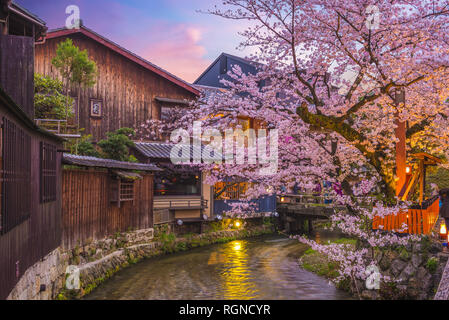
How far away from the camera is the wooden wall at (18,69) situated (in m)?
11.3

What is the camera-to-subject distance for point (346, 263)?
13445 mm

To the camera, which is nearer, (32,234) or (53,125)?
(32,234)

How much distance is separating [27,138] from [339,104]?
10.6m

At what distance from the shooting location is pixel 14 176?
307 inches

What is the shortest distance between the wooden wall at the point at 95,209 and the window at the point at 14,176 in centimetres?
455

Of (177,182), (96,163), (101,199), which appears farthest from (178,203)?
(96,163)

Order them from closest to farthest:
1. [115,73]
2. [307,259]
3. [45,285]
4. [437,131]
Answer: [45,285] → [437,131] → [307,259] → [115,73]

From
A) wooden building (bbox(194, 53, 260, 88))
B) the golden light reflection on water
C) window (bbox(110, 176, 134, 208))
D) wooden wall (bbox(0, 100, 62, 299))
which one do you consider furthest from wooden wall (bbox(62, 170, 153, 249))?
wooden building (bbox(194, 53, 260, 88))

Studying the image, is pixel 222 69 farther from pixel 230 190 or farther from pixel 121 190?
pixel 121 190

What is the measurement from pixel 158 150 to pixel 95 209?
29.8ft

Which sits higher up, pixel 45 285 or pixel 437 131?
pixel 437 131

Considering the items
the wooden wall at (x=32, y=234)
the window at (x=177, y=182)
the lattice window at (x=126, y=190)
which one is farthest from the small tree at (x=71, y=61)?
the window at (x=177, y=182)
